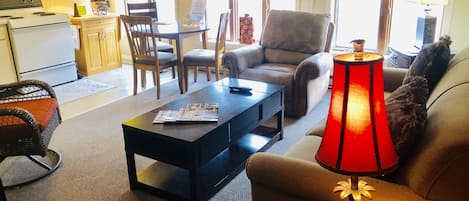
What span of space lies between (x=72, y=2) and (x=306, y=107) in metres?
3.93

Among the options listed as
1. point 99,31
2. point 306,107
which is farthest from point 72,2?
point 306,107

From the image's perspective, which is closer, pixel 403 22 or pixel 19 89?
pixel 19 89

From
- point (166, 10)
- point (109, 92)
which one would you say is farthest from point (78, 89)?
point (166, 10)

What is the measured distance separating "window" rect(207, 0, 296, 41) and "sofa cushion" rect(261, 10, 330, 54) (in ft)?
2.50

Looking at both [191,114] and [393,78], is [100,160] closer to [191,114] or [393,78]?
[191,114]

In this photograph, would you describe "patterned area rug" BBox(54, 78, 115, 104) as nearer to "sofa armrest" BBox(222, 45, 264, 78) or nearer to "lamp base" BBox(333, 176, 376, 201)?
"sofa armrest" BBox(222, 45, 264, 78)

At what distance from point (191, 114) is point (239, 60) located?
1521 mm

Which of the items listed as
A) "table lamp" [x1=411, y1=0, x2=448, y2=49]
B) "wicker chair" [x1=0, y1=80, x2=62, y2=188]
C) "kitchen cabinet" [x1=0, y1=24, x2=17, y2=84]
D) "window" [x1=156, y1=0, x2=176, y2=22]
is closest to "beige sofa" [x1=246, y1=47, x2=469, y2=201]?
"wicker chair" [x1=0, y1=80, x2=62, y2=188]

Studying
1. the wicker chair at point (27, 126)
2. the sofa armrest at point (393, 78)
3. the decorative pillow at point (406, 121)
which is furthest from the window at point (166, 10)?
the decorative pillow at point (406, 121)

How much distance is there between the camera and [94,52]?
571 centimetres

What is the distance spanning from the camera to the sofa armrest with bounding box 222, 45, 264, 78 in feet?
13.1

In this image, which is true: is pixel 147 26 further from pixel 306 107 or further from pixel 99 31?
pixel 306 107

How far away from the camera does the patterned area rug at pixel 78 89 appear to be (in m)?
4.79

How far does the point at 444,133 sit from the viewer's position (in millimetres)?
1364
